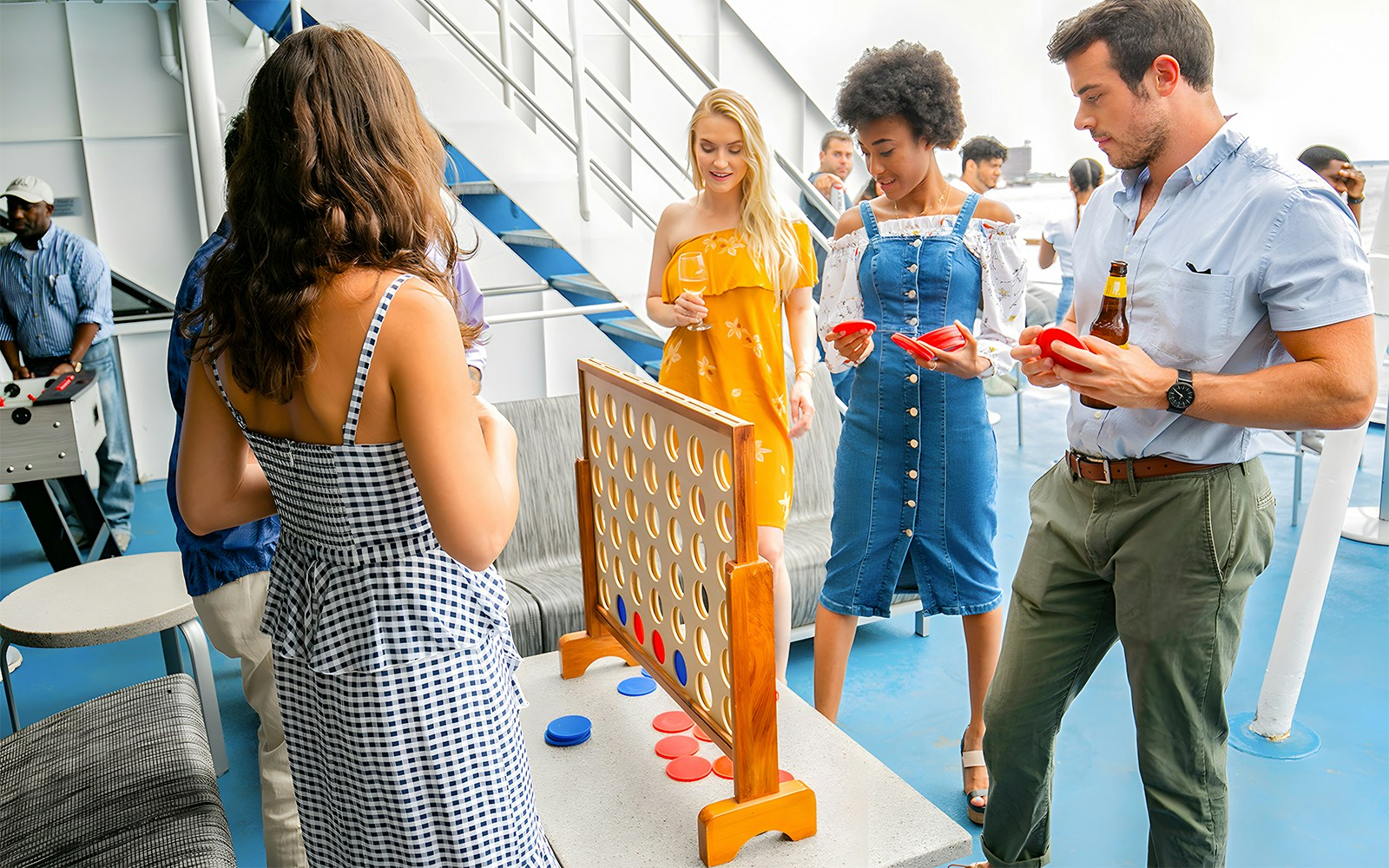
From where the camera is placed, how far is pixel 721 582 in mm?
1468

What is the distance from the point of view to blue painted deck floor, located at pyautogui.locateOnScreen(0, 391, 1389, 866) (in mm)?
2576

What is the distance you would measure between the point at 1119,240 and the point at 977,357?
0.55 metres

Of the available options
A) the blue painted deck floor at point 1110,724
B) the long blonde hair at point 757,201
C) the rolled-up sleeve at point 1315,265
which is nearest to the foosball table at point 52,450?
the blue painted deck floor at point 1110,724

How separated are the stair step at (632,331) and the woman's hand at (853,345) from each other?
5.01 feet

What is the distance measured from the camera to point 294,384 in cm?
124

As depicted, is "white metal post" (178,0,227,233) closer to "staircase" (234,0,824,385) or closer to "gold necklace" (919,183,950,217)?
"staircase" (234,0,824,385)

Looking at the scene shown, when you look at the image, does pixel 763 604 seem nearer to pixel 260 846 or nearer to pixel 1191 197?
pixel 1191 197

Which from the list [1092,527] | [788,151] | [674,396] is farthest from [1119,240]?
[788,151]

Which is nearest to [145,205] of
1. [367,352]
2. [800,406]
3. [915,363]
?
[800,406]

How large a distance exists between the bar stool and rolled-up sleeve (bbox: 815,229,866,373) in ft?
6.16

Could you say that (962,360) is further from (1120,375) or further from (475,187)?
(475,187)

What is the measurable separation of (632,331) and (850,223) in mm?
1621

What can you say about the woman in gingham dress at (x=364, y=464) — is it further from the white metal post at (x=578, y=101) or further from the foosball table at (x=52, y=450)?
the foosball table at (x=52, y=450)

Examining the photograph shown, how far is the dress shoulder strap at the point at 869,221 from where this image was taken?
2521mm
